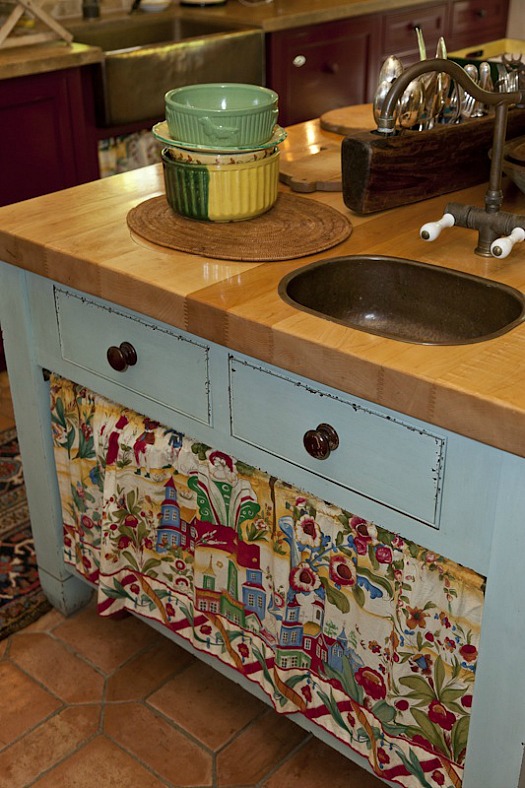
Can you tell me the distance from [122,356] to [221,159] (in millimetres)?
367

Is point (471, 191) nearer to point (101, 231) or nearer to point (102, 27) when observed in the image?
point (101, 231)

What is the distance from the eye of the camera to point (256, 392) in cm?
139

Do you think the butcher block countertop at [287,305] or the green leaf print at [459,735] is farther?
the green leaf print at [459,735]

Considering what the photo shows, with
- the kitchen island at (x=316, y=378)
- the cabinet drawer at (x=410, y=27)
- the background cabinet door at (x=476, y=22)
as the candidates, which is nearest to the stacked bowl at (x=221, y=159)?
the kitchen island at (x=316, y=378)

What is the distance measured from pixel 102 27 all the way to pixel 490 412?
9.92 feet

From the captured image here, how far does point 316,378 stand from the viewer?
125 cm

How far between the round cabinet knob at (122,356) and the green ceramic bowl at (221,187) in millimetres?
261

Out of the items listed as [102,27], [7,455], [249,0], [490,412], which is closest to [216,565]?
[490,412]

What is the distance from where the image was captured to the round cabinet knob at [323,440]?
1.31 metres

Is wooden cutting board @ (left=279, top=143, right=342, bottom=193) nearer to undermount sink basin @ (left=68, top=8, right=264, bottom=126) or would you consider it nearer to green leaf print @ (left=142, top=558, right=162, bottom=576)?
green leaf print @ (left=142, top=558, right=162, bottom=576)

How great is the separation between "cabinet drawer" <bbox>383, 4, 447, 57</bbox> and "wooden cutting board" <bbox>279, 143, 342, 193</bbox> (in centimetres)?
231

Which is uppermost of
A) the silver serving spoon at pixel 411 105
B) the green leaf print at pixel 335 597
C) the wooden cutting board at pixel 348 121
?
the silver serving spoon at pixel 411 105

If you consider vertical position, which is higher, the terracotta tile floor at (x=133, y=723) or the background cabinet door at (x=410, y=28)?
the background cabinet door at (x=410, y=28)

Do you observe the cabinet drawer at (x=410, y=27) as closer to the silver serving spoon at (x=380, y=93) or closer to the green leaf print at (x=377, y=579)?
the silver serving spoon at (x=380, y=93)
